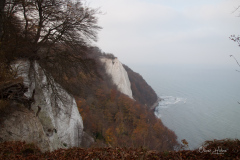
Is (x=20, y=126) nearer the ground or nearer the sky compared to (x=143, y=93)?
nearer the ground

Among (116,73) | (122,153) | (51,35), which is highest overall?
(116,73)

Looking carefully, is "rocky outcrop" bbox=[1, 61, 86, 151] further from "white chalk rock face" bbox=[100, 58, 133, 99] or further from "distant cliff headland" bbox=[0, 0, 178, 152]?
"white chalk rock face" bbox=[100, 58, 133, 99]

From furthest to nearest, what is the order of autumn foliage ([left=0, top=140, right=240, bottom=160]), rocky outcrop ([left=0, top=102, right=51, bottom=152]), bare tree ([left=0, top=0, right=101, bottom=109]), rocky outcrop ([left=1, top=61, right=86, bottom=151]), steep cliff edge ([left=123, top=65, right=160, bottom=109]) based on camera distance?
1. steep cliff edge ([left=123, top=65, right=160, bottom=109])
2. bare tree ([left=0, top=0, right=101, bottom=109])
3. rocky outcrop ([left=1, top=61, right=86, bottom=151])
4. rocky outcrop ([left=0, top=102, right=51, bottom=152])
5. autumn foliage ([left=0, top=140, right=240, bottom=160])

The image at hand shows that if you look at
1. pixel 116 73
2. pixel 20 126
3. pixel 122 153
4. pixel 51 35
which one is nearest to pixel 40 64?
pixel 51 35

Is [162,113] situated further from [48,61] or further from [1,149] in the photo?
[1,149]

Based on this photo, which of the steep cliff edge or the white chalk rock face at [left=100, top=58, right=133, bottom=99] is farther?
the steep cliff edge

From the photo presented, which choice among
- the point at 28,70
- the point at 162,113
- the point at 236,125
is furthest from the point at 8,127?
the point at 162,113

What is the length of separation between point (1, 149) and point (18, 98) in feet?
5.48

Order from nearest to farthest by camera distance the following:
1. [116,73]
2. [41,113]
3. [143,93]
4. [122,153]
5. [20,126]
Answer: [122,153] → [20,126] → [41,113] → [116,73] → [143,93]

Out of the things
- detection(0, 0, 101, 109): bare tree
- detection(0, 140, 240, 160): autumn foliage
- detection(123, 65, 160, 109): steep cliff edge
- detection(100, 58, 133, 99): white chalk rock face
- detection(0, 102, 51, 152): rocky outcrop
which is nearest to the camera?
detection(0, 140, 240, 160): autumn foliage

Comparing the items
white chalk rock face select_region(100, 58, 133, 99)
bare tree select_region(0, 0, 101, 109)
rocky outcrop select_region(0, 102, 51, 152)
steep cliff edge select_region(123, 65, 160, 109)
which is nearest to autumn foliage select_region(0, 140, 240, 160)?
rocky outcrop select_region(0, 102, 51, 152)

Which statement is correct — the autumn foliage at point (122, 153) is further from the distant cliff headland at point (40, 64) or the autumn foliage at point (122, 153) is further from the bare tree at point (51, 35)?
the bare tree at point (51, 35)

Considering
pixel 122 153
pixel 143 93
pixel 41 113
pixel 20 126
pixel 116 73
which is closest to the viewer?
pixel 122 153

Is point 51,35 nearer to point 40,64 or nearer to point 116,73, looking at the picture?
point 40,64
